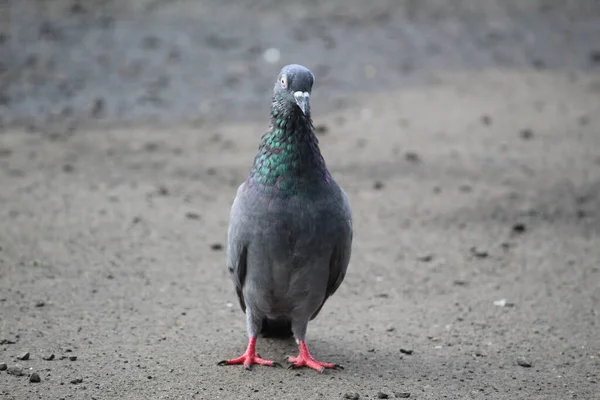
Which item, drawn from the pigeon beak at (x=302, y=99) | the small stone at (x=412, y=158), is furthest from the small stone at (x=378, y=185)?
the pigeon beak at (x=302, y=99)

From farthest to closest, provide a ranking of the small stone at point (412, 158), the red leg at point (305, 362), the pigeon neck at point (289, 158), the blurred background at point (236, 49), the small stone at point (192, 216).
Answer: the blurred background at point (236, 49), the small stone at point (412, 158), the small stone at point (192, 216), the red leg at point (305, 362), the pigeon neck at point (289, 158)

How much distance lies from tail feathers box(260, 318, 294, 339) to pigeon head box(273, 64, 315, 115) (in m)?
1.42

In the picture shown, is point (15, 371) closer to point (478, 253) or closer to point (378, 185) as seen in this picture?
point (478, 253)

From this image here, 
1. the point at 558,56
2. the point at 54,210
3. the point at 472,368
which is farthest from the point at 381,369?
the point at 558,56

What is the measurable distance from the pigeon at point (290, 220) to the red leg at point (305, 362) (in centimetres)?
2

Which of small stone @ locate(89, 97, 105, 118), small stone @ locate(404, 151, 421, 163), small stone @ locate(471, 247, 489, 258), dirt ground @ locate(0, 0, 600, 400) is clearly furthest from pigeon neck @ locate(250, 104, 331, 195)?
small stone @ locate(89, 97, 105, 118)

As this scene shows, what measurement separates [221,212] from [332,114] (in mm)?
3708

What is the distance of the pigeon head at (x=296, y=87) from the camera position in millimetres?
4641

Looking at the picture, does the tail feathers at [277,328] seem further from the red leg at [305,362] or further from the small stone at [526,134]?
the small stone at [526,134]

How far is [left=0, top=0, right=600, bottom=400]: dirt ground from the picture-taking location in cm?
516

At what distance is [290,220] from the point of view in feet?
15.4

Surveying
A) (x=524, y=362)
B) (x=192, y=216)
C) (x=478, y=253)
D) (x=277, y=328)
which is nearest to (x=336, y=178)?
(x=192, y=216)

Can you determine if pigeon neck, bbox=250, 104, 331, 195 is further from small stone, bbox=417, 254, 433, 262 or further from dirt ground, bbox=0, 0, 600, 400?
small stone, bbox=417, 254, 433, 262

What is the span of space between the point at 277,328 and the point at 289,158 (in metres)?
1.24
